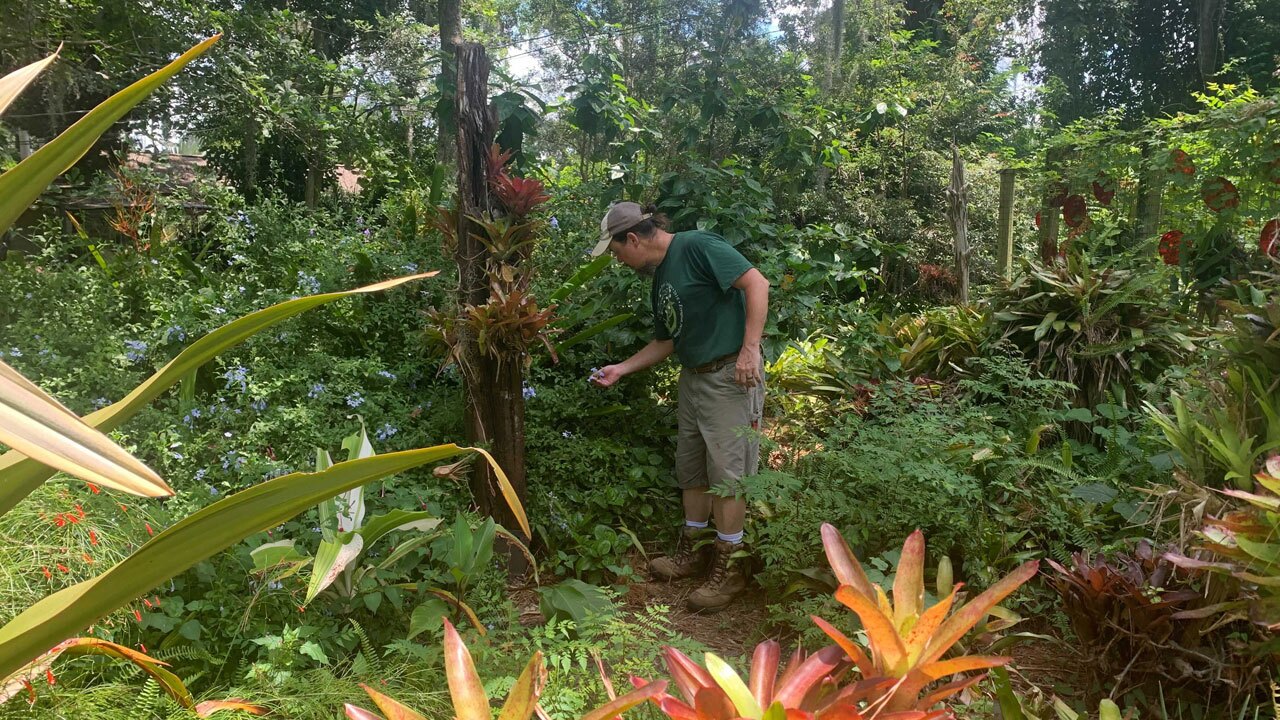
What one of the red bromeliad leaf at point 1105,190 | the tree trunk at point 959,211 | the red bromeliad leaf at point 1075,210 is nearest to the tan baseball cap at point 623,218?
the tree trunk at point 959,211

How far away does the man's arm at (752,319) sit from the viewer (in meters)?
3.12

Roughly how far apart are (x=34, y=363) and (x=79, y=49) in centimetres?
466

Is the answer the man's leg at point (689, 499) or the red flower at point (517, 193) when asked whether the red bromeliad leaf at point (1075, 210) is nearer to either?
the man's leg at point (689, 499)

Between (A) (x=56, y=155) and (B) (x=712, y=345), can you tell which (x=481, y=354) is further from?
(A) (x=56, y=155)

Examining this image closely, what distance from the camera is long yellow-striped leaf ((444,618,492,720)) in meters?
0.83

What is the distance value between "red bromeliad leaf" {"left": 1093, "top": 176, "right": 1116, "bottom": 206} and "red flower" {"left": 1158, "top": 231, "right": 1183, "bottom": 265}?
84cm

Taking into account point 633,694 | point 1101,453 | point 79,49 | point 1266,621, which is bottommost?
point 1101,453

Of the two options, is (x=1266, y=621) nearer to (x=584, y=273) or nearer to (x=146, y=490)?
(x=146, y=490)

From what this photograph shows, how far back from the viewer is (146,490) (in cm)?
61

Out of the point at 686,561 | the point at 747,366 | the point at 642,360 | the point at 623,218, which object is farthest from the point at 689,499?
the point at 623,218

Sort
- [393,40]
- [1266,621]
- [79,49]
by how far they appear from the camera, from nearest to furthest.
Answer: [1266,621] → [79,49] → [393,40]

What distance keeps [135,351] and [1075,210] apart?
6.36 m

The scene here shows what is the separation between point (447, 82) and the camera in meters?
4.27

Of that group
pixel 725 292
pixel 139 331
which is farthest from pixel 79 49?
pixel 725 292
